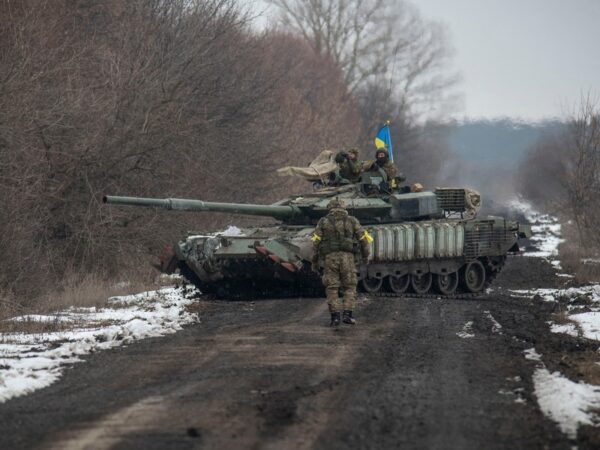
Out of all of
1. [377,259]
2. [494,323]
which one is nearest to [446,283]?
[377,259]

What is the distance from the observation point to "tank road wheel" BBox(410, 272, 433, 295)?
66.0 ft

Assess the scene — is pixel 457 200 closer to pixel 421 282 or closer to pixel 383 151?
pixel 421 282

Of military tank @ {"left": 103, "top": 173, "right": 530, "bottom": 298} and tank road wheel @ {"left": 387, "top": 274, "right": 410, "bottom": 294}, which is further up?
military tank @ {"left": 103, "top": 173, "right": 530, "bottom": 298}

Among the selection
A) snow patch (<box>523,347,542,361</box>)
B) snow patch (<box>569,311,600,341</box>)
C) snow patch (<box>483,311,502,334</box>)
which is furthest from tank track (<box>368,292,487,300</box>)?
snow patch (<box>523,347,542,361</box>)

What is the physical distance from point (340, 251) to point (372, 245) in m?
5.03

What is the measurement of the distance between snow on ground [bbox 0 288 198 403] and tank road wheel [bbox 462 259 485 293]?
256 inches

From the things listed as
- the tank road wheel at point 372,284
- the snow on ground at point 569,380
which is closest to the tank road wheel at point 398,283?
the tank road wheel at point 372,284

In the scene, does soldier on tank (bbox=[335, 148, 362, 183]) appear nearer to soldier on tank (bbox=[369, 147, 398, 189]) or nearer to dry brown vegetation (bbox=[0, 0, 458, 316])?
soldier on tank (bbox=[369, 147, 398, 189])

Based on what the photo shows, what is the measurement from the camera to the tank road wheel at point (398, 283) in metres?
19.6

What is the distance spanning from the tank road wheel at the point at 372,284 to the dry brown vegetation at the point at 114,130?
404cm

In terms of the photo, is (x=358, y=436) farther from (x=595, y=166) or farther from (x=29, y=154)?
(x=595, y=166)

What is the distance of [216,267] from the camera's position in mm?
17281

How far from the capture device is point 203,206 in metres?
17.0

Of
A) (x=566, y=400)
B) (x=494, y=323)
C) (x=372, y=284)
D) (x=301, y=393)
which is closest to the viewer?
(x=566, y=400)
